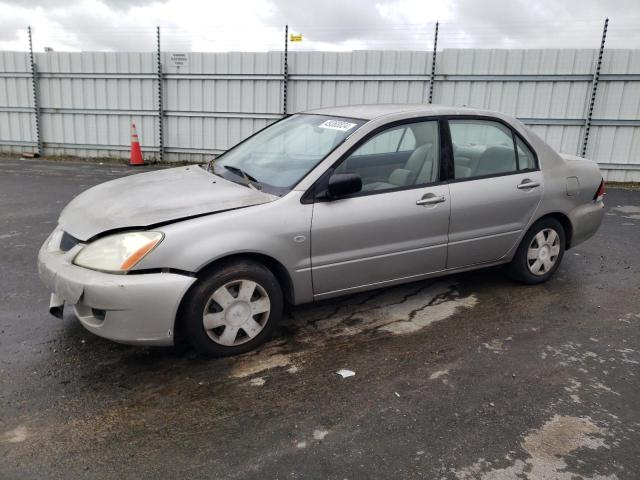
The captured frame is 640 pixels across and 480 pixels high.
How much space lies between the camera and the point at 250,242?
332 cm

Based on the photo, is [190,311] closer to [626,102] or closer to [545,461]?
[545,461]

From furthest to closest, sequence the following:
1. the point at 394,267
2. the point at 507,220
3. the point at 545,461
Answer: the point at 507,220
the point at 394,267
the point at 545,461

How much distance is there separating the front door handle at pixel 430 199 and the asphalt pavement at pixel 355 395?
34.5 inches

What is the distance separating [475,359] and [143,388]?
80.9 inches

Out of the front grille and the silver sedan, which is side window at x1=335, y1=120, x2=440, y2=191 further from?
the front grille

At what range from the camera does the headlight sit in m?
3.08

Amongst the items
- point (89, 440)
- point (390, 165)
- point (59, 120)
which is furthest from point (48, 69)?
point (89, 440)

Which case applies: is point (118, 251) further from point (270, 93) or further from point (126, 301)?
point (270, 93)

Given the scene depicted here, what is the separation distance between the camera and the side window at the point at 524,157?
4.56m

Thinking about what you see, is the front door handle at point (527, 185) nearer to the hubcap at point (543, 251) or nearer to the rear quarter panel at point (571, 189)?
the rear quarter panel at point (571, 189)

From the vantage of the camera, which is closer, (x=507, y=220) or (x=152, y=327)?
(x=152, y=327)

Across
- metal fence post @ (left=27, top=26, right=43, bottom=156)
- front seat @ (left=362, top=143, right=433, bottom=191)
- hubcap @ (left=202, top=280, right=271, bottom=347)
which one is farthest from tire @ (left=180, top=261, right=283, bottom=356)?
metal fence post @ (left=27, top=26, right=43, bottom=156)

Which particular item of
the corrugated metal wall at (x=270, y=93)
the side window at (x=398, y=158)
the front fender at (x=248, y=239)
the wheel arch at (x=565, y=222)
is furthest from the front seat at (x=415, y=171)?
the corrugated metal wall at (x=270, y=93)

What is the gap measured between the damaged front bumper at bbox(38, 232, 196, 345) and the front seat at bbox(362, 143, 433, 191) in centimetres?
165
